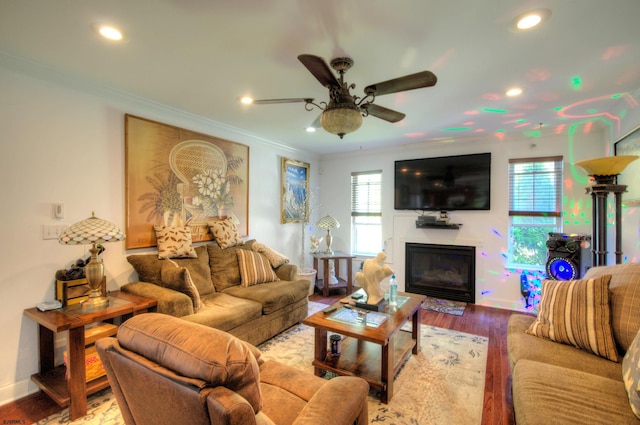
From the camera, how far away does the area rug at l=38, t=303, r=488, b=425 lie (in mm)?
1977

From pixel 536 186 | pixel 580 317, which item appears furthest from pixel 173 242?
pixel 536 186

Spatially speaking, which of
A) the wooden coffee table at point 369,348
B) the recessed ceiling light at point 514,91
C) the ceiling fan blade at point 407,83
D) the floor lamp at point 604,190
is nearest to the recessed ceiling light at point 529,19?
the ceiling fan blade at point 407,83

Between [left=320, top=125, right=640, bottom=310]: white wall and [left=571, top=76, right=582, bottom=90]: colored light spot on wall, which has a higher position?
[left=571, top=76, right=582, bottom=90]: colored light spot on wall

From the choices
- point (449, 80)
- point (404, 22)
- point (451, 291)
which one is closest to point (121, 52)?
point (404, 22)

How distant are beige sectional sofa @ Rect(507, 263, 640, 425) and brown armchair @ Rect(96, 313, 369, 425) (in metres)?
0.87

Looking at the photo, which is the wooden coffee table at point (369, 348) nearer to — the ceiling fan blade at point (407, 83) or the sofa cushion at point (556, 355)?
the sofa cushion at point (556, 355)

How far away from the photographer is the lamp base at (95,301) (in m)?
2.18

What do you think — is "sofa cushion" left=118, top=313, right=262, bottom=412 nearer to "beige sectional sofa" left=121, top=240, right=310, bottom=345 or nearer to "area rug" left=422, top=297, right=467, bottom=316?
"beige sectional sofa" left=121, top=240, right=310, bottom=345

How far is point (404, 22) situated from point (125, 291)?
3.00 metres

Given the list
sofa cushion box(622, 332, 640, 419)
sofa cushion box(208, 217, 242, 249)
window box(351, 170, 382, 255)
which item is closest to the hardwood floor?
sofa cushion box(622, 332, 640, 419)

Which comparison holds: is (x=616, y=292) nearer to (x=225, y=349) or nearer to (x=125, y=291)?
(x=225, y=349)

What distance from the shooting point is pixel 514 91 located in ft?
8.67

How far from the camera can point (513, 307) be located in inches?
162

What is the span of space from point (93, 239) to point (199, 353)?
171 centimetres
